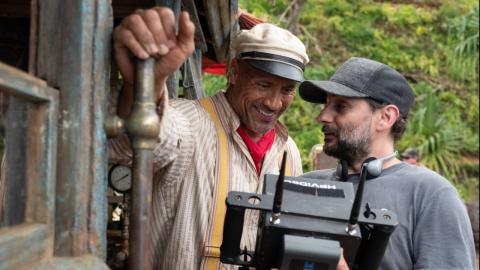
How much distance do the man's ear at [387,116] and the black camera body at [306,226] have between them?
2.44 ft

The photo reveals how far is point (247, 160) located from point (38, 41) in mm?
1211

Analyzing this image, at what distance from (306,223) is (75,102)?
26.5 inches

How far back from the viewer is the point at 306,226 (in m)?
1.52

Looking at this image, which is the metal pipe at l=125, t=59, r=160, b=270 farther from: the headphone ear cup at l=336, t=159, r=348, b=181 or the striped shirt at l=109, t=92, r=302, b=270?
the headphone ear cup at l=336, t=159, r=348, b=181

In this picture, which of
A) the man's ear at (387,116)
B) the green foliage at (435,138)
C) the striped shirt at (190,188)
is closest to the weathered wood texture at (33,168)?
the striped shirt at (190,188)

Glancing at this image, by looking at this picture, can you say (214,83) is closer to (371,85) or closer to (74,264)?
(371,85)

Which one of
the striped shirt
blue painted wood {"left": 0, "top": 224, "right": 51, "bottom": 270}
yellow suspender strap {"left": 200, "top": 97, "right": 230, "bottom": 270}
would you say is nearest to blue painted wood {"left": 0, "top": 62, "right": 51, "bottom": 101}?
blue painted wood {"left": 0, "top": 224, "right": 51, "bottom": 270}

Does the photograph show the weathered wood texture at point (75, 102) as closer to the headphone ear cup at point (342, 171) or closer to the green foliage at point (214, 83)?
A: the headphone ear cup at point (342, 171)

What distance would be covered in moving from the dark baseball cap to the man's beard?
0.13 m

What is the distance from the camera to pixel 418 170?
2.18 m

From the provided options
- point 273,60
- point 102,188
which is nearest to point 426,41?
point 273,60

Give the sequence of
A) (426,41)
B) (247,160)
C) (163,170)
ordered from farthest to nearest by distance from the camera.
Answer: (426,41), (247,160), (163,170)

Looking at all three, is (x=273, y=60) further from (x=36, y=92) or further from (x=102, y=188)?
(x=36, y=92)

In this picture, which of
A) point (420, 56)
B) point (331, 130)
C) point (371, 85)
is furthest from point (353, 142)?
point (420, 56)
